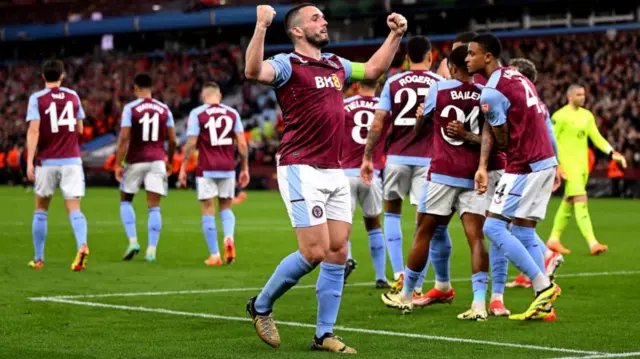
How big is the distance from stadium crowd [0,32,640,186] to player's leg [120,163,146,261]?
2045 cm

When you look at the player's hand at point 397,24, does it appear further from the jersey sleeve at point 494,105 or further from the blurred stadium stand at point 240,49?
the blurred stadium stand at point 240,49

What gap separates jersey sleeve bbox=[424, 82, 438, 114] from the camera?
10086 millimetres

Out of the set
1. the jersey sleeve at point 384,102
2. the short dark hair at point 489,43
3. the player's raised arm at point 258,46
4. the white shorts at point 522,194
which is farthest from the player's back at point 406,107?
the player's raised arm at point 258,46

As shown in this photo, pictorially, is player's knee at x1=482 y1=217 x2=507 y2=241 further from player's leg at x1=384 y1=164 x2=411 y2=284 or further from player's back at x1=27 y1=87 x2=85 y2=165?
player's back at x1=27 y1=87 x2=85 y2=165

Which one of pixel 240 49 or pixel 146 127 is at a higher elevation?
pixel 146 127

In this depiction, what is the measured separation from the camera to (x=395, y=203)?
39.8 feet

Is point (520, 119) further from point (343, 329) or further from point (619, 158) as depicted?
point (619, 158)

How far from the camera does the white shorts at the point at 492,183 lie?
393 inches

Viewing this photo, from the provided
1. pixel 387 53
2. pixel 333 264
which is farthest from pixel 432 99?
pixel 333 264

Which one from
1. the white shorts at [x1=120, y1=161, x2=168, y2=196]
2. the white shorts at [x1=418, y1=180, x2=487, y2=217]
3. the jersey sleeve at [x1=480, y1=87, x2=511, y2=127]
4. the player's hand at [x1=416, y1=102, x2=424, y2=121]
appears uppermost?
the jersey sleeve at [x1=480, y1=87, x2=511, y2=127]

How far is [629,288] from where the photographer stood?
39.2 ft

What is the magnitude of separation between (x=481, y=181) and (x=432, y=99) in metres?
1.09

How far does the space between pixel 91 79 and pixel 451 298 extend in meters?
49.9

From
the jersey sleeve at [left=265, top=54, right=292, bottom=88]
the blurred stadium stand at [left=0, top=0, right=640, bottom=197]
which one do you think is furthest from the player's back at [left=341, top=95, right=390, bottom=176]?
the blurred stadium stand at [left=0, top=0, right=640, bottom=197]
